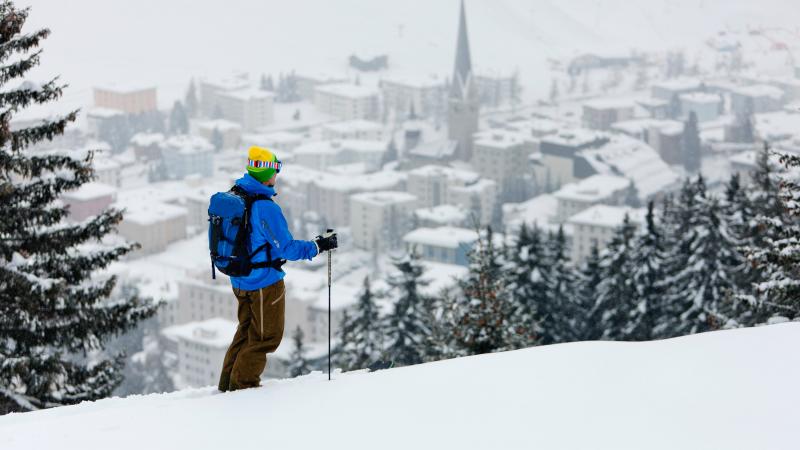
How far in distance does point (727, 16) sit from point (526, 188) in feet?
187

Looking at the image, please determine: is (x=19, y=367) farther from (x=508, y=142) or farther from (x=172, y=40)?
(x=172, y=40)

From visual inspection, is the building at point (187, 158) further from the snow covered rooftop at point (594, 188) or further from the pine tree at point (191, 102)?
the snow covered rooftop at point (594, 188)

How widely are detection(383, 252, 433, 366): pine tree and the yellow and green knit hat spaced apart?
8116 mm

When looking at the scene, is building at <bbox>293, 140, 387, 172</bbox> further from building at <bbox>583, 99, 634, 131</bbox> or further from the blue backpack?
the blue backpack

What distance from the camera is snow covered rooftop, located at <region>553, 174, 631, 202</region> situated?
63.0 m

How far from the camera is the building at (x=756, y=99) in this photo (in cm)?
8519

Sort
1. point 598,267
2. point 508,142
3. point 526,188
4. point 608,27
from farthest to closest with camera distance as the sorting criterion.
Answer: point 608,27 → point 508,142 → point 526,188 → point 598,267

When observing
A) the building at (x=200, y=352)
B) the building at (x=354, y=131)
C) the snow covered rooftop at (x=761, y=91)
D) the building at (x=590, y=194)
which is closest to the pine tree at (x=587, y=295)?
the building at (x=200, y=352)

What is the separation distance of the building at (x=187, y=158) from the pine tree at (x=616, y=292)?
64372 mm

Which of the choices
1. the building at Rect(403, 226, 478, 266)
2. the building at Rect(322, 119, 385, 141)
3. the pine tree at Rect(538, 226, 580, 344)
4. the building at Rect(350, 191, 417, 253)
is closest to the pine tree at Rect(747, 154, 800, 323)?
the pine tree at Rect(538, 226, 580, 344)

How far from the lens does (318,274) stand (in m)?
52.2

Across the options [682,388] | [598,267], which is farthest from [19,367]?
[598,267]

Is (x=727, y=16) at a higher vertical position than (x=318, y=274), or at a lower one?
higher

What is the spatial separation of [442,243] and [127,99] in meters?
51.8
